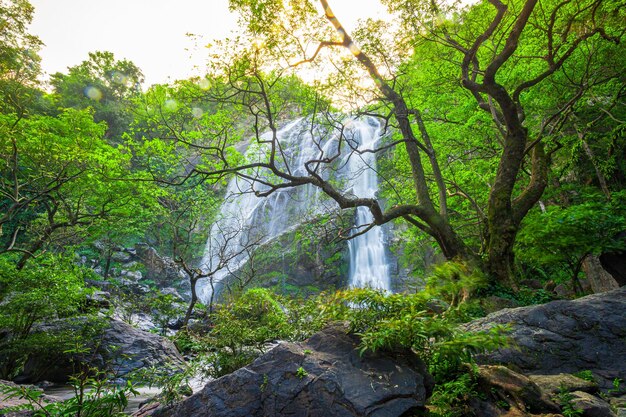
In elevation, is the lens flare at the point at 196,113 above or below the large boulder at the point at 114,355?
above

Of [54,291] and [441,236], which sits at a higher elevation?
[441,236]

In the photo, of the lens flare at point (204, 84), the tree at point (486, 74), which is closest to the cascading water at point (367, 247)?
the tree at point (486, 74)

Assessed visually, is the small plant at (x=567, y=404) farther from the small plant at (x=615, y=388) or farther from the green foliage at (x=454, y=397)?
the small plant at (x=615, y=388)

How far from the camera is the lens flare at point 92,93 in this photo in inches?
1262

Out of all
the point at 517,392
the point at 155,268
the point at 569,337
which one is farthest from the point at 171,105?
the point at 155,268

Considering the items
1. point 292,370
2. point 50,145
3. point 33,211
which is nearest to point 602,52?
point 292,370

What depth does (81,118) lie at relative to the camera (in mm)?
11781

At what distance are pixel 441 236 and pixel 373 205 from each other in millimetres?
2149

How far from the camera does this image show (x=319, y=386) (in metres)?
3.03

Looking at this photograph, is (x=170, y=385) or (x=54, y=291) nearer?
(x=170, y=385)

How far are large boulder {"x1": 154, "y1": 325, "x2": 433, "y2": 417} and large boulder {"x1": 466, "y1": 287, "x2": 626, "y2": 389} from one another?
5.91 feet

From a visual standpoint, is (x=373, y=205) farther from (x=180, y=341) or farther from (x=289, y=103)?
(x=180, y=341)

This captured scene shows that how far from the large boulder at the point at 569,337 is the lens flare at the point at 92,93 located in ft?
127

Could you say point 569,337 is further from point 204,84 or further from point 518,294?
point 204,84
